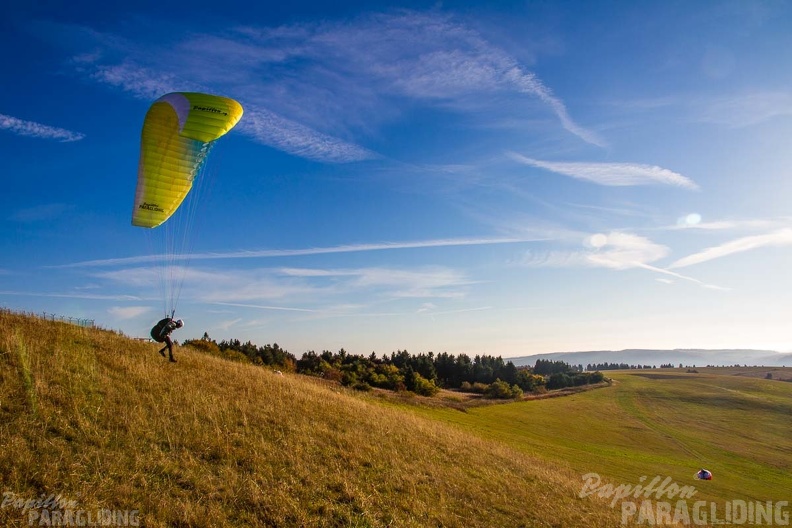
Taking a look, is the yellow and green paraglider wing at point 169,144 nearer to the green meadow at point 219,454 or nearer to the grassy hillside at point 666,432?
the green meadow at point 219,454

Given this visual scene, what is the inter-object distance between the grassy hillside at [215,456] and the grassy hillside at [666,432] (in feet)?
37.9

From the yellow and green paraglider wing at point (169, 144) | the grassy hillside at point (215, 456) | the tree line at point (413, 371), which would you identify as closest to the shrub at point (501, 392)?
the tree line at point (413, 371)

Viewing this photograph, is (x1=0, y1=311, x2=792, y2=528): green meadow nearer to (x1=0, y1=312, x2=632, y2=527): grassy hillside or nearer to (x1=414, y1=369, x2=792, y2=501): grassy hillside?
(x1=0, y1=312, x2=632, y2=527): grassy hillside

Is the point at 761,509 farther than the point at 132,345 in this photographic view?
Yes

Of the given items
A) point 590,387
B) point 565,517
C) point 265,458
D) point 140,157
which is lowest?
point 590,387

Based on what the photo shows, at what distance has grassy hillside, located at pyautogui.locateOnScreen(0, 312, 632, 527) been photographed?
7031 millimetres

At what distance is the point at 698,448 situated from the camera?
38500 mm

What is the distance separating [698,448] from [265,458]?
45501 millimetres

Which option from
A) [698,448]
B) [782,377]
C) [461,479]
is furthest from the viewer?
[782,377]

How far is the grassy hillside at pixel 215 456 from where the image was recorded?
7.03m

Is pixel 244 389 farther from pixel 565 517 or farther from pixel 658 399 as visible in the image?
pixel 658 399

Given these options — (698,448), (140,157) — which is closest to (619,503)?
(140,157)

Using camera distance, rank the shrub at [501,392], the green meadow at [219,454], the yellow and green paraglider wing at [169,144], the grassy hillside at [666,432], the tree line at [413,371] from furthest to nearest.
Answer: the shrub at [501,392] → the tree line at [413,371] → the grassy hillside at [666,432] → the yellow and green paraglider wing at [169,144] → the green meadow at [219,454]

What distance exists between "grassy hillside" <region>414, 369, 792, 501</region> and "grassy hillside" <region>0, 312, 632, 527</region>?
37.9 feet
